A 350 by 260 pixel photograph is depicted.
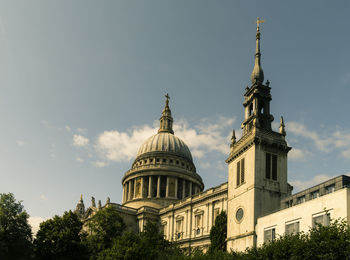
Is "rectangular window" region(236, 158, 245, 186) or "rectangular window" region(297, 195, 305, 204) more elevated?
"rectangular window" region(236, 158, 245, 186)

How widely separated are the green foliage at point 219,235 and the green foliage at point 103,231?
1802 centimetres

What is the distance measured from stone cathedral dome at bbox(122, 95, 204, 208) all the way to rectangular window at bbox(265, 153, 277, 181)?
52072 mm

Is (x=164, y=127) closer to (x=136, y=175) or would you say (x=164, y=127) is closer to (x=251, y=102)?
(x=136, y=175)

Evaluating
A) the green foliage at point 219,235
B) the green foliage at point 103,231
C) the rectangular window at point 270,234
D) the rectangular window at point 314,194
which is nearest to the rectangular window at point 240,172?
the green foliage at point 219,235

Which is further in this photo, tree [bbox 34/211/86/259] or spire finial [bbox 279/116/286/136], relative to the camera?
tree [bbox 34/211/86/259]

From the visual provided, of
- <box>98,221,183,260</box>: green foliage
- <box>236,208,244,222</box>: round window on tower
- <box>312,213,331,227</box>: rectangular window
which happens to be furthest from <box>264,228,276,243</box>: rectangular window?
<box>98,221,183,260</box>: green foliage

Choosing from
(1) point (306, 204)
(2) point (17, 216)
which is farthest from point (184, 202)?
(1) point (306, 204)

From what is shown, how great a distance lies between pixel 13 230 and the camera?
57.0 metres

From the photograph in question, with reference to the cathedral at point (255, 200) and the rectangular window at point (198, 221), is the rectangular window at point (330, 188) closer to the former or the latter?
the cathedral at point (255, 200)

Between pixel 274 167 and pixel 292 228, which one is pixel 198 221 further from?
pixel 292 228

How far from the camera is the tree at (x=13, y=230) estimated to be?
173 ft

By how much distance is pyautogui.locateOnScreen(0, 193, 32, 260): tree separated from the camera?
173 ft

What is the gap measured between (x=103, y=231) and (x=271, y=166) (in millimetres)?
32882

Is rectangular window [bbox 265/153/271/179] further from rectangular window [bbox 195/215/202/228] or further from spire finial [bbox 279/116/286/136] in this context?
rectangular window [bbox 195/215/202/228]
